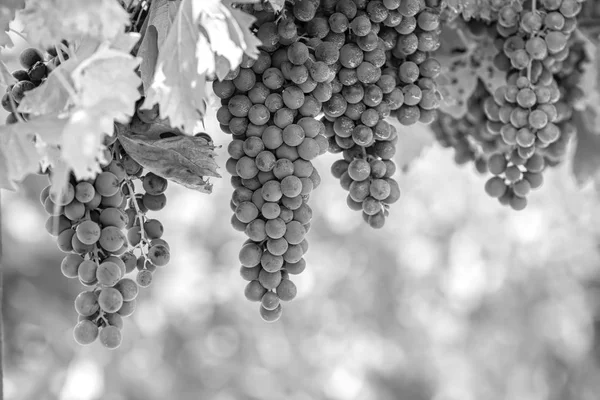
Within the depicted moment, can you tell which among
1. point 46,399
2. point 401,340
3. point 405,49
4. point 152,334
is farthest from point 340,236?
point 405,49

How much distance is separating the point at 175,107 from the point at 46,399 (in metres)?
2.77

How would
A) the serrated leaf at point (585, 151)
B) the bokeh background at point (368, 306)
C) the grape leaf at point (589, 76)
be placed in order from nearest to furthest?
the grape leaf at point (589, 76) → the serrated leaf at point (585, 151) → the bokeh background at point (368, 306)

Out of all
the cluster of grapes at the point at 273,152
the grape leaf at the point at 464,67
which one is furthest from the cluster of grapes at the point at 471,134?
the cluster of grapes at the point at 273,152

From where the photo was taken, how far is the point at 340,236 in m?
3.90

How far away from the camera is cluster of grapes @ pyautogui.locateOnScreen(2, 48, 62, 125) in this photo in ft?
2.11

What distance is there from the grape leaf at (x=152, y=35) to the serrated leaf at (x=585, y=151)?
0.62m

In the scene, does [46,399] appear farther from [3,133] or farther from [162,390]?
[3,133]

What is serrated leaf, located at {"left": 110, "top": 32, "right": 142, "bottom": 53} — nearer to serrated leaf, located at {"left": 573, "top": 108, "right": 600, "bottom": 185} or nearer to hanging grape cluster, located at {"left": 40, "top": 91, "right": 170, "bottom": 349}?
hanging grape cluster, located at {"left": 40, "top": 91, "right": 170, "bottom": 349}

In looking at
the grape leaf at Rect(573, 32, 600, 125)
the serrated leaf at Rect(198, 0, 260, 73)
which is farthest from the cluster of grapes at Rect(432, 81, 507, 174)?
the serrated leaf at Rect(198, 0, 260, 73)

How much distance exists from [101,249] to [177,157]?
0.10m

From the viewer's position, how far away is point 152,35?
64 cm

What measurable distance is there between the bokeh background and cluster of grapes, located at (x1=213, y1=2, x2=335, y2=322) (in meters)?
2.66

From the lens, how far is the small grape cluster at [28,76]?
642 millimetres

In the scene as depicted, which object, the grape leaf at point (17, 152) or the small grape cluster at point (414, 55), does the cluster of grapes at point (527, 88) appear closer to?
the small grape cluster at point (414, 55)
